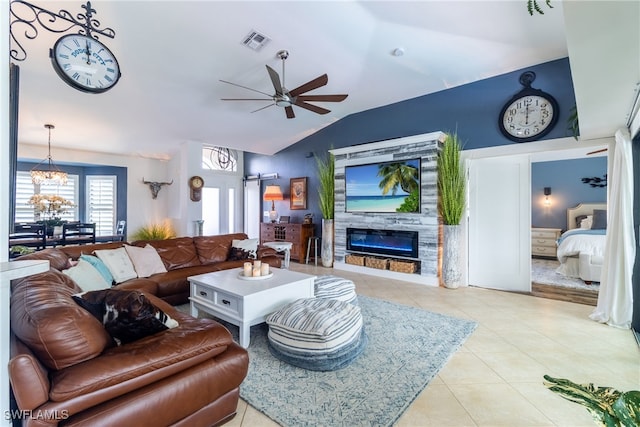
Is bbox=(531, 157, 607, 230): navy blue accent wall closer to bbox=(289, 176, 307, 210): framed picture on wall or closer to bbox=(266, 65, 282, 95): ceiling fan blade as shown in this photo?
bbox=(289, 176, 307, 210): framed picture on wall

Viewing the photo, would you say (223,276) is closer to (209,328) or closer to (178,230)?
(209,328)

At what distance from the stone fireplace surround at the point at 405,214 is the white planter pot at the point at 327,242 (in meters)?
0.19

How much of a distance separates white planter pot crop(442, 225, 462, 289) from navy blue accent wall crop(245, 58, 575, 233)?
4.63 feet

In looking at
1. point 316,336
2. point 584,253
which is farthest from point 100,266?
point 584,253

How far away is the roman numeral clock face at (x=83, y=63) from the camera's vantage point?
7.31ft

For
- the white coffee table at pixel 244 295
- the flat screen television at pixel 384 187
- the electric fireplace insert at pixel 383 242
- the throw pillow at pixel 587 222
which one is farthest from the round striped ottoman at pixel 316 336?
the throw pillow at pixel 587 222

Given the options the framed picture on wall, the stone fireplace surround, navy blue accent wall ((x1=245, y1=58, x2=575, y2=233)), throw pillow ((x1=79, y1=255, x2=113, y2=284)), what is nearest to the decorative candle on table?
throw pillow ((x1=79, y1=255, x2=113, y2=284))

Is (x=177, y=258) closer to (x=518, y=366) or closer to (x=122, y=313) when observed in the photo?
(x=122, y=313)

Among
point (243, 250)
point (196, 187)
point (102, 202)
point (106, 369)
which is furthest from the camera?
point (102, 202)

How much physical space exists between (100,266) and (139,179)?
468cm

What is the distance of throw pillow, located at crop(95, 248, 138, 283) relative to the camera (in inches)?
125

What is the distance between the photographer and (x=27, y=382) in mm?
1042

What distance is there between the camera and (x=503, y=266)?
441cm

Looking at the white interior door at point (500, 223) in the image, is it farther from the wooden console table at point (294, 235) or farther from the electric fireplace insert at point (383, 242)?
the wooden console table at point (294, 235)
